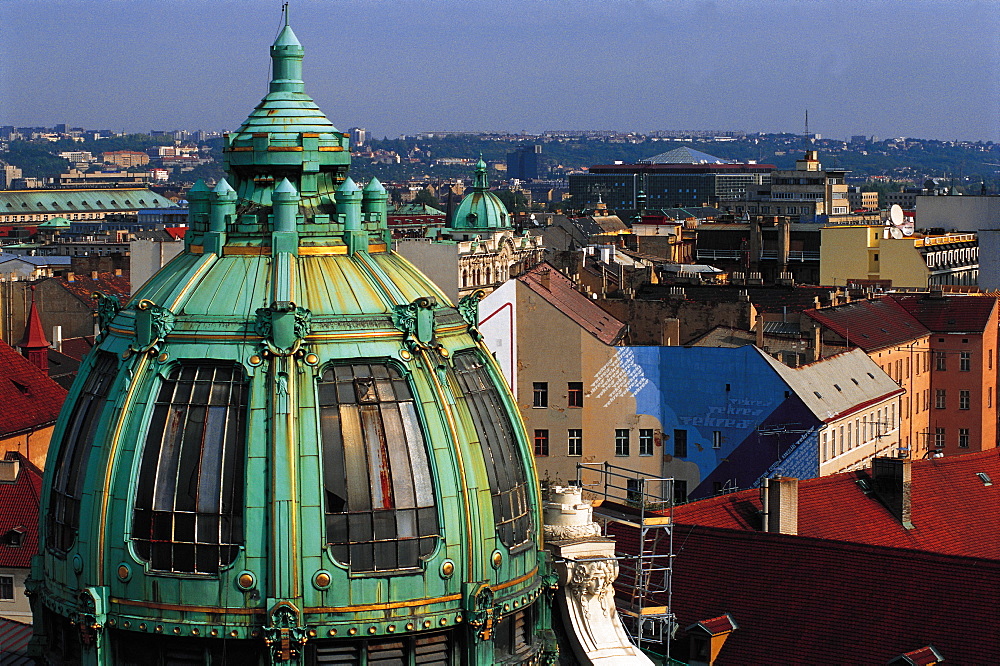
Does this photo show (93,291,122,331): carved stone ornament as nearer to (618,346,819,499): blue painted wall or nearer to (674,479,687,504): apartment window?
(618,346,819,499): blue painted wall

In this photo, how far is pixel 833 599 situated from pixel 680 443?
33.3 meters

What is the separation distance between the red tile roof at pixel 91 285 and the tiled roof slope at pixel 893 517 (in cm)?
6556

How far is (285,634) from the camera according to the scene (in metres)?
20.1

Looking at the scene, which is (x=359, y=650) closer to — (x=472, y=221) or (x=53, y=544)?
(x=53, y=544)

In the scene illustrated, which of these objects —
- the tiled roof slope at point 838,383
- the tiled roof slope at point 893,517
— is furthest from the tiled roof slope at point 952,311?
the tiled roof slope at point 893,517

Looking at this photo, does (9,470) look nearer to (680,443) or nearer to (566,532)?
(680,443)

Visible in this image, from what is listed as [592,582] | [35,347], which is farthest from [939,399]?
[592,582]

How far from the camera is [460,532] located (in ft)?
68.7

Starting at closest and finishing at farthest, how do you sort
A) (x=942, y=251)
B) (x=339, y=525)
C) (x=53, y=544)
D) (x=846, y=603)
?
(x=339, y=525) → (x=53, y=544) → (x=846, y=603) → (x=942, y=251)

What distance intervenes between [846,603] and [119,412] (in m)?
24.8

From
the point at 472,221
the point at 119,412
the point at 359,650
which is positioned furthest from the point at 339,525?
the point at 472,221

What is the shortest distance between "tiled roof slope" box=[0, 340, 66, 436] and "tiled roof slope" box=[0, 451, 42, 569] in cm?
885

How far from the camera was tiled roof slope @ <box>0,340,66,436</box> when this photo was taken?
70.6 meters

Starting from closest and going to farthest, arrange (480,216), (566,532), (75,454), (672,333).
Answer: (75,454)
(566,532)
(672,333)
(480,216)
